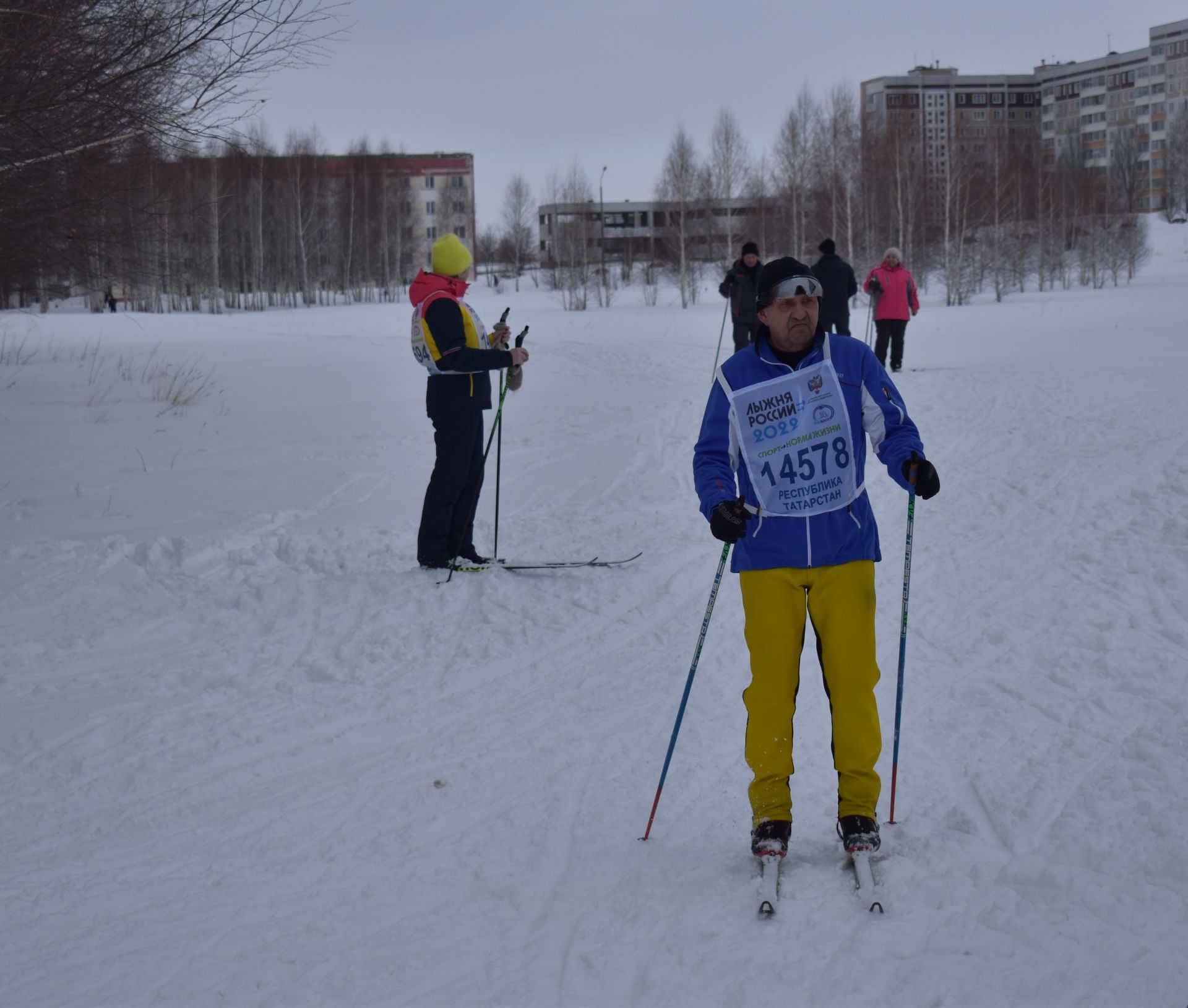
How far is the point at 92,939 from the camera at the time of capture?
3018mm

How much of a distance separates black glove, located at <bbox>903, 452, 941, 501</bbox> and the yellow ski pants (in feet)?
0.88

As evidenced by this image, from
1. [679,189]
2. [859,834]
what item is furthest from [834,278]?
[679,189]

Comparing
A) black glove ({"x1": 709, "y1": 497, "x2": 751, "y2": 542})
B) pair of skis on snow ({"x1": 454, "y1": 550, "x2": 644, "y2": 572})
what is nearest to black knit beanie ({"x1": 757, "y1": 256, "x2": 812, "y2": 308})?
black glove ({"x1": 709, "y1": 497, "x2": 751, "y2": 542})

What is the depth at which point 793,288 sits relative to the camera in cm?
321

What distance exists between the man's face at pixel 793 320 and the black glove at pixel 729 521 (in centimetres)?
52

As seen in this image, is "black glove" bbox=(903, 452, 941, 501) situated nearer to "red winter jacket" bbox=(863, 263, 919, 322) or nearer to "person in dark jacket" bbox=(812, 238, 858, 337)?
"person in dark jacket" bbox=(812, 238, 858, 337)

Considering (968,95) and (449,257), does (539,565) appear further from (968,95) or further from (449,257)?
(968,95)

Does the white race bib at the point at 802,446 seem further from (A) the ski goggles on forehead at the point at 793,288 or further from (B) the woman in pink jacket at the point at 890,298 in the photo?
(B) the woman in pink jacket at the point at 890,298

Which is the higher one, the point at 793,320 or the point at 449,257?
the point at 449,257

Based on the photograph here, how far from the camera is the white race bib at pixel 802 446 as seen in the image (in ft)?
10.7

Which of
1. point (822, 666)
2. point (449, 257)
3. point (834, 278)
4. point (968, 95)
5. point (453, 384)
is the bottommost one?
point (822, 666)

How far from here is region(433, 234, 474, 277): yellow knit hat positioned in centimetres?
621

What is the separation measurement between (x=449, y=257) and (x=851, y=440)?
3.53 m

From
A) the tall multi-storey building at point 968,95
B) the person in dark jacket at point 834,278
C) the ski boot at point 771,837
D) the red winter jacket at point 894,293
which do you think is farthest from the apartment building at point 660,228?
the tall multi-storey building at point 968,95
